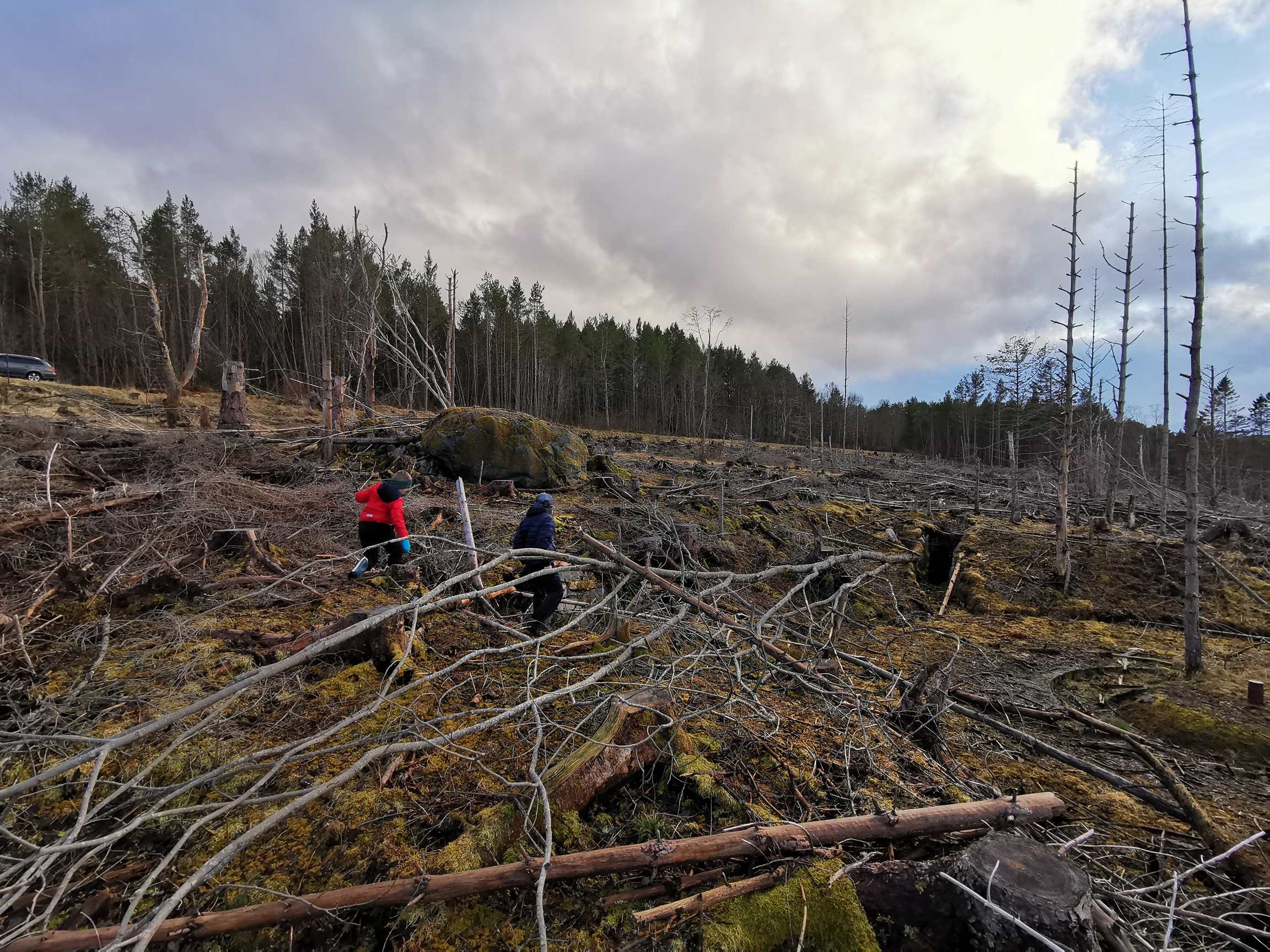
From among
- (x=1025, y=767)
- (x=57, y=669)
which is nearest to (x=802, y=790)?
(x=1025, y=767)

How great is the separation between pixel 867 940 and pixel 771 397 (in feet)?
188

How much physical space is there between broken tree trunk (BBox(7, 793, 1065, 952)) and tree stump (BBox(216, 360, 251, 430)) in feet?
38.6

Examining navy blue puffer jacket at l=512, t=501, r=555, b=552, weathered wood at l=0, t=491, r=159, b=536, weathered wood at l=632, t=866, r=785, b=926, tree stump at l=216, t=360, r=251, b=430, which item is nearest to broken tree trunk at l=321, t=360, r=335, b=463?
tree stump at l=216, t=360, r=251, b=430

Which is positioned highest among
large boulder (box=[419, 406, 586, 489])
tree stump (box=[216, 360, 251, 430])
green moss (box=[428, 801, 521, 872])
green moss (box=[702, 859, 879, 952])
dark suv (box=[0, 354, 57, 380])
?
dark suv (box=[0, 354, 57, 380])

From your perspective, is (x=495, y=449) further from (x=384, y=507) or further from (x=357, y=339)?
(x=357, y=339)

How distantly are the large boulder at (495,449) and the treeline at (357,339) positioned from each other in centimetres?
327

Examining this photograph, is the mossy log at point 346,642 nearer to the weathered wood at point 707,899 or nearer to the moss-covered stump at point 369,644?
the moss-covered stump at point 369,644

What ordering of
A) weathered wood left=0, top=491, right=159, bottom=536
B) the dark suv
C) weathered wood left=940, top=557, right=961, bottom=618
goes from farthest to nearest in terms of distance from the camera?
the dark suv → weathered wood left=940, top=557, right=961, bottom=618 → weathered wood left=0, top=491, right=159, bottom=536

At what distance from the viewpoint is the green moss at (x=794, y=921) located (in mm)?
1979

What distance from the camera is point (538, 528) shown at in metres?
4.94

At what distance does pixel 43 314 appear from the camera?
86.7 ft

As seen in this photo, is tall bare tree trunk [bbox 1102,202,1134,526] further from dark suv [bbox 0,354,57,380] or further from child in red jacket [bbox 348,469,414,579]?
dark suv [bbox 0,354,57,380]

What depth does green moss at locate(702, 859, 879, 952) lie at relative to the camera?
1.98 m

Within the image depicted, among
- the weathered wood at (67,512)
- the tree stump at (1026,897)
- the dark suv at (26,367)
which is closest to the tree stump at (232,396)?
the weathered wood at (67,512)
